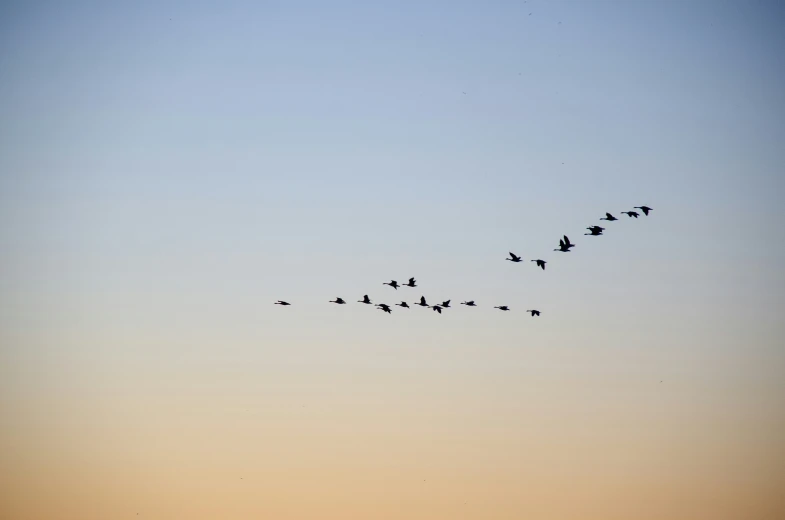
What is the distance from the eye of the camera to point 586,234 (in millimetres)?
104062

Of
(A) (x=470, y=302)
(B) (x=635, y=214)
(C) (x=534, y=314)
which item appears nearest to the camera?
(B) (x=635, y=214)

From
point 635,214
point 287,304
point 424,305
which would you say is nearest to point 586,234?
point 635,214

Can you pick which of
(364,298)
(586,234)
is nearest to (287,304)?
(364,298)

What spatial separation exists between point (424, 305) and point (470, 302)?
7946 millimetres

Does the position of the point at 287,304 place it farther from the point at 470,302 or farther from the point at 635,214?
the point at 635,214

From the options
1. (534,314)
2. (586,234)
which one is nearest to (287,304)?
(534,314)

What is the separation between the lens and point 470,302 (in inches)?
4715

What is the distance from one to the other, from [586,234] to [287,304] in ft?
101

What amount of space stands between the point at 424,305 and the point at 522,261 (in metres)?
10.2

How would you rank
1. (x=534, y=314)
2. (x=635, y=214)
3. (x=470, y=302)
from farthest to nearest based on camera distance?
(x=470, y=302) → (x=534, y=314) → (x=635, y=214)

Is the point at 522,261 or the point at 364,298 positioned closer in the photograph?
the point at 522,261

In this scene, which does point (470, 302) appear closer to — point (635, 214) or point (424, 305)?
point (424, 305)

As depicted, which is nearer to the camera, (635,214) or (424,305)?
(635,214)

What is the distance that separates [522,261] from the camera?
352 feet
